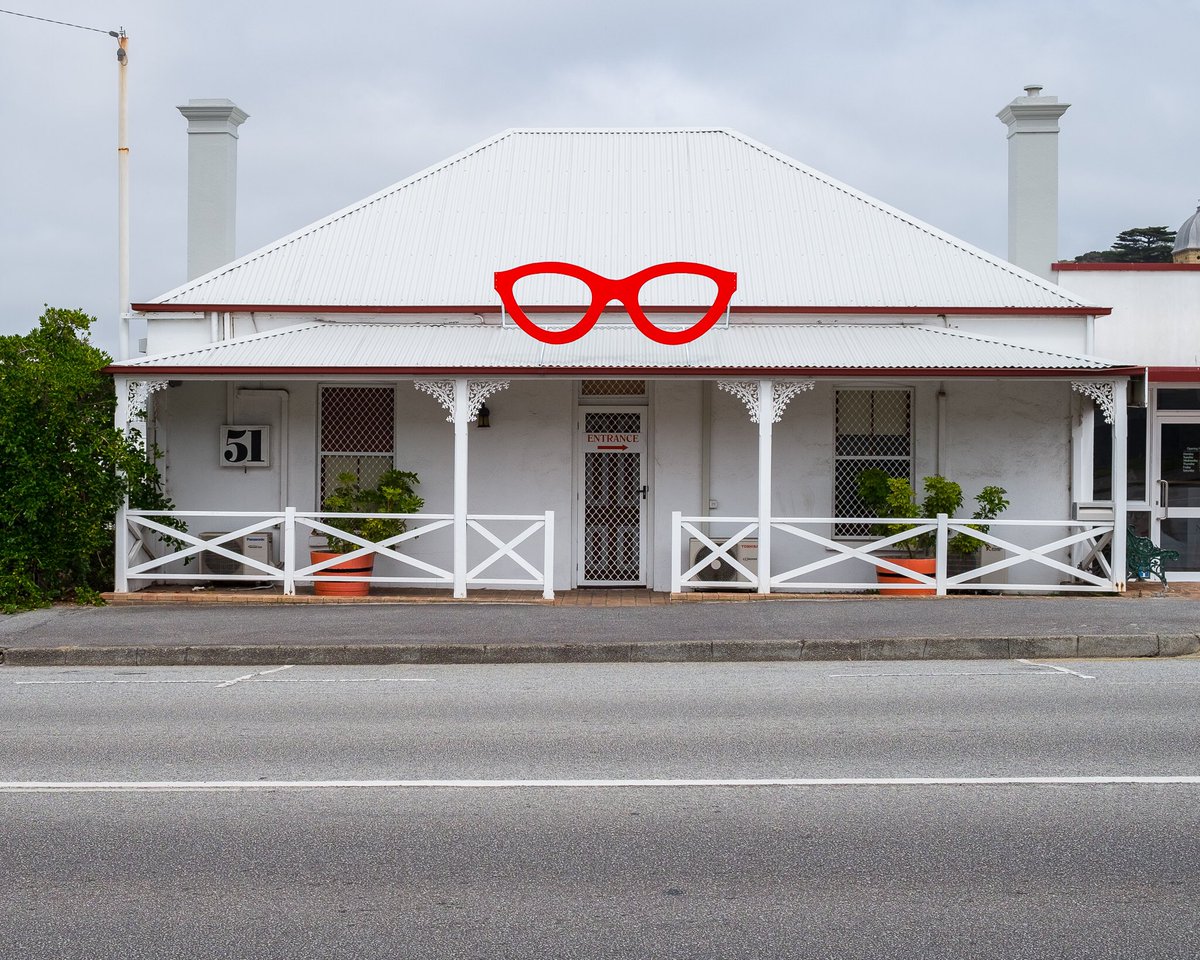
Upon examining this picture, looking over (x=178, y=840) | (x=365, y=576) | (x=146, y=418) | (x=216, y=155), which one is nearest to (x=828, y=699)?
(x=178, y=840)

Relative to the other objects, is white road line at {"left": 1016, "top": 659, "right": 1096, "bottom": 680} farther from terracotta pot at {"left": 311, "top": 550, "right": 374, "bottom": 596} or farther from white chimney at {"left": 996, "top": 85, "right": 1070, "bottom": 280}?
white chimney at {"left": 996, "top": 85, "right": 1070, "bottom": 280}

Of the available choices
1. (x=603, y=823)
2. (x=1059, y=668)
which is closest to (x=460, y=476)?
(x=1059, y=668)

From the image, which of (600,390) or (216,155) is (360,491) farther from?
(216,155)

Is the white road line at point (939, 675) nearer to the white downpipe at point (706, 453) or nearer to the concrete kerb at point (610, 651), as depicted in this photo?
the concrete kerb at point (610, 651)

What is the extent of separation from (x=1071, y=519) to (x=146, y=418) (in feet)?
39.0

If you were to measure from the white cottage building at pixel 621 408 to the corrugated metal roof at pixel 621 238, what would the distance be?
0.19 ft

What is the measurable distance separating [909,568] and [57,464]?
10017mm

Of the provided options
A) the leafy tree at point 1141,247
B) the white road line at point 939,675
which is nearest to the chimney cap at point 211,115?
the white road line at point 939,675

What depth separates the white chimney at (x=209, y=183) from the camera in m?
19.9

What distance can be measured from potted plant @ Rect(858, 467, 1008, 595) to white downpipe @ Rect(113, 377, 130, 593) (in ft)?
29.4

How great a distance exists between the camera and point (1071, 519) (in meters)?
→ 16.8

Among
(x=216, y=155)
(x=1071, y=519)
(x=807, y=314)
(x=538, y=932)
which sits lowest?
(x=538, y=932)

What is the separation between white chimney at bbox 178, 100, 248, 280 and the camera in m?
19.9

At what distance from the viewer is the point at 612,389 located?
1712cm
